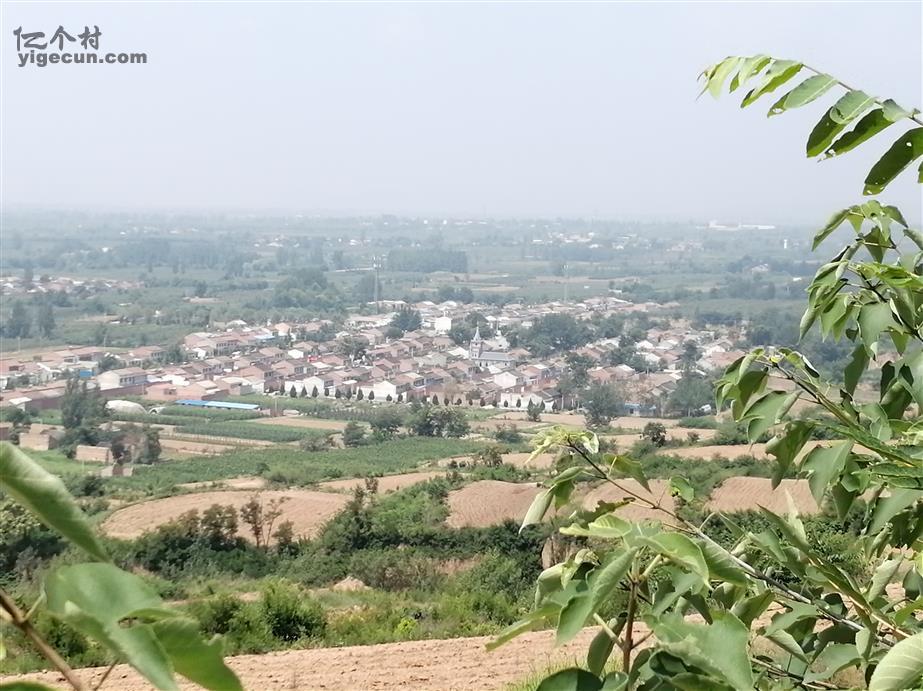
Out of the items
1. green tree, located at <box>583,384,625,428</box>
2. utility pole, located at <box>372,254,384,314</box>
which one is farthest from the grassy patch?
utility pole, located at <box>372,254,384,314</box>

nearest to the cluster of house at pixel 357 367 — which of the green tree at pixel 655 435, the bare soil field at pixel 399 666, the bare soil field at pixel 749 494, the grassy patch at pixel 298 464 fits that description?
the green tree at pixel 655 435

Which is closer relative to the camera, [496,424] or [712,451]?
[712,451]

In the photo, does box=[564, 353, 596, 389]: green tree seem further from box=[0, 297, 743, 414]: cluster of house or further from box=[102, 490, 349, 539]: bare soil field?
box=[102, 490, 349, 539]: bare soil field

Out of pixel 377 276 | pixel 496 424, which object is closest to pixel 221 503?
pixel 496 424

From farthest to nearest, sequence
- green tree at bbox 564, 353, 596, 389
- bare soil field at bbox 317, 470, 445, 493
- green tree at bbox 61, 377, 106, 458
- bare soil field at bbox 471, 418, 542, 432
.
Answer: green tree at bbox 564, 353, 596, 389
bare soil field at bbox 471, 418, 542, 432
green tree at bbox 61, 377, 106, 458
bare soil field at bbox 317, 470, 445, 493

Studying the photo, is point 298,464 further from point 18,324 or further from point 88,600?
point 18,324

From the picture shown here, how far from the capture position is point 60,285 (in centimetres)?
4859

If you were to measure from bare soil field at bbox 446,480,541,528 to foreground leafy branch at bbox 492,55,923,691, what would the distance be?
1084 centimetres

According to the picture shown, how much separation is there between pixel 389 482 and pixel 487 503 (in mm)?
3879

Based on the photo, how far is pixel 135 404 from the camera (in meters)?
29.1

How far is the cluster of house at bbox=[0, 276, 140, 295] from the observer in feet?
154

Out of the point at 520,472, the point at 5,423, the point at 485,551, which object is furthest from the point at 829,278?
the point at 5,423

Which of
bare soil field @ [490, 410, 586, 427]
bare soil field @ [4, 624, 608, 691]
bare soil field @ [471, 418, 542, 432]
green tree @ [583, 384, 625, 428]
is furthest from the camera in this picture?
green tree @ [583, 384, 625, 428]

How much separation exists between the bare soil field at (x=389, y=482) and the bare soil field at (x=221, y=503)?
0.60 m
